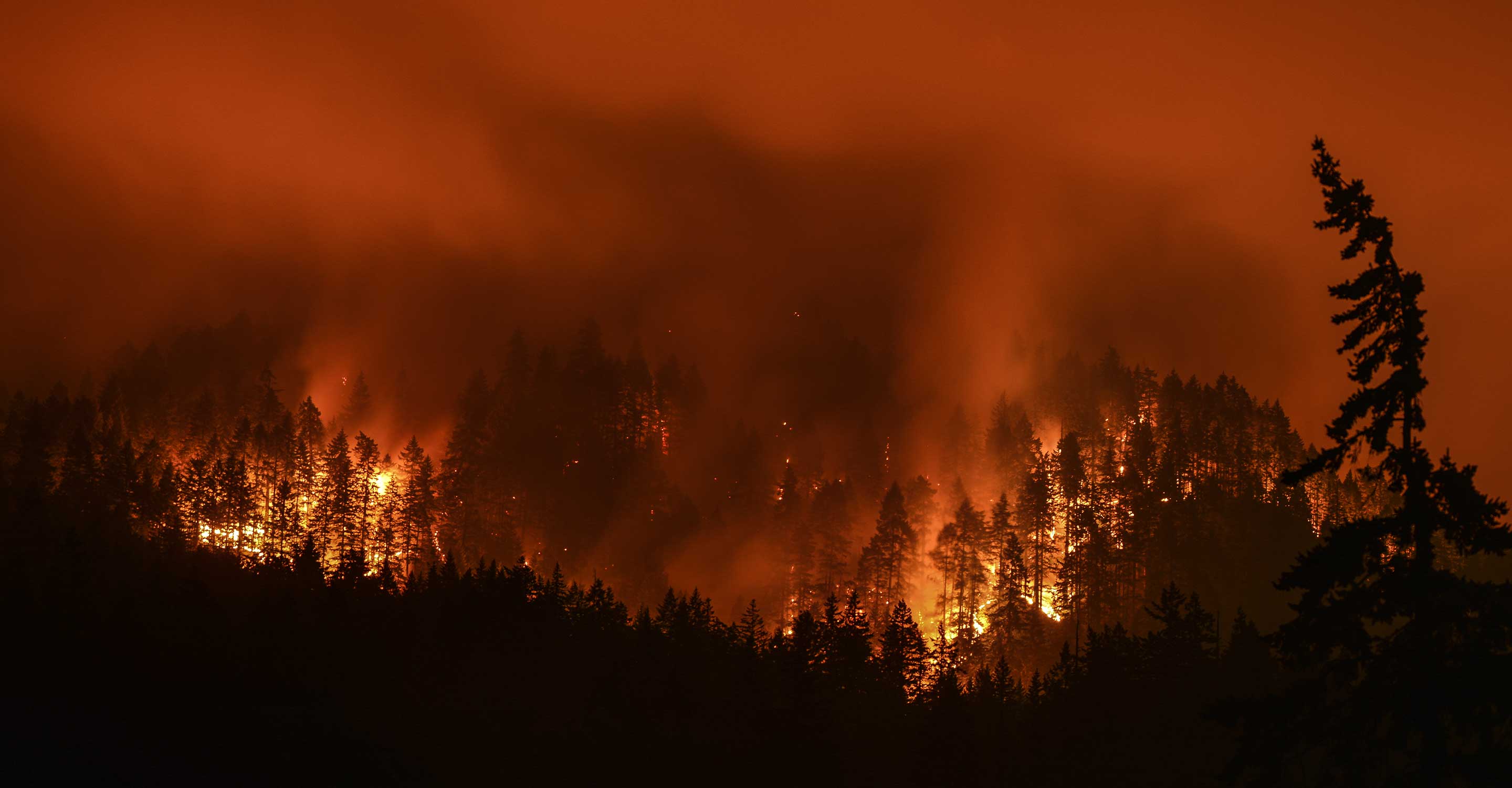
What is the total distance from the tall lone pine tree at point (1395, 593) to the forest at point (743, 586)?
0.08 meters

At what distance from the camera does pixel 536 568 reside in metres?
141

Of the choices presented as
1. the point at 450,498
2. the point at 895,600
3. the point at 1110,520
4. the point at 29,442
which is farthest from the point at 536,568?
the point at 1110,520

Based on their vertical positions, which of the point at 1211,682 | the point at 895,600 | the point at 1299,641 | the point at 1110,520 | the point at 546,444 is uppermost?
the point at 546,444

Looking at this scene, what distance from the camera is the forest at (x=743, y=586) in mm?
25969

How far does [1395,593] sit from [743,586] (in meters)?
111

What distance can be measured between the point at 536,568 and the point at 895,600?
1838 inches

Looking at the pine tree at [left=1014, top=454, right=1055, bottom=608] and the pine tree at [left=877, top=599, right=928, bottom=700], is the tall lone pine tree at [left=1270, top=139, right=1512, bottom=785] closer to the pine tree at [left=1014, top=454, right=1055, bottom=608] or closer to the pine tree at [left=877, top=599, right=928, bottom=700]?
the pine tree at [left=877, top=599, right=928, bottom=700]

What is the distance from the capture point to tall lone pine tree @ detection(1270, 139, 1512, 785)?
80.2 ft

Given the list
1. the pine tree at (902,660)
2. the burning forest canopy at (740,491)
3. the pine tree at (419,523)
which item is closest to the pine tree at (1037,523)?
the burning forest canopy at (740,491)

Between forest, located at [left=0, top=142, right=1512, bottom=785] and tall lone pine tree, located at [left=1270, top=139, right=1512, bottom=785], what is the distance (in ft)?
0.26

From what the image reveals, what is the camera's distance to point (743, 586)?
133 meters

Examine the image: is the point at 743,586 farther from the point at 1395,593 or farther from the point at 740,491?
the point at 1395,593

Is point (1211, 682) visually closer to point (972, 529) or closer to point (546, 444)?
point (972, 529)

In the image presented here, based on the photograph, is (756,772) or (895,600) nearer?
(756,772)
